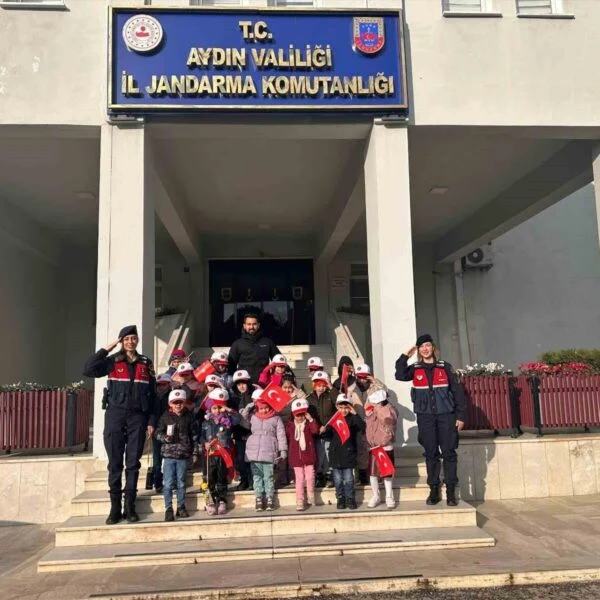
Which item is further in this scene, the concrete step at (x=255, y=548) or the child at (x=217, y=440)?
the child at (x=217, y=440)

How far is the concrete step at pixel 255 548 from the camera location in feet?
16.4

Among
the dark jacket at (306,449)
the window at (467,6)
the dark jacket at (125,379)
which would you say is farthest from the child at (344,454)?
the window at (467,6)

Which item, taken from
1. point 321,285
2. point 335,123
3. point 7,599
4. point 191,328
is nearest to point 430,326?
point 321,285

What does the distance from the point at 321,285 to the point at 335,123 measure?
24.7 feet

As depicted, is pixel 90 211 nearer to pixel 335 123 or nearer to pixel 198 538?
pixel 335 123

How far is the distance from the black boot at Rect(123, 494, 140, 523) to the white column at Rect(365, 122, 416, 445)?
3379 millimetres

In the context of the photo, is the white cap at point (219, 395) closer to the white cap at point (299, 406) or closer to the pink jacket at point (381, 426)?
the white cap at point (299, 406)

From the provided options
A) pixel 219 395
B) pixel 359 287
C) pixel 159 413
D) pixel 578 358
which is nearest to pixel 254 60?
pixel 219 395

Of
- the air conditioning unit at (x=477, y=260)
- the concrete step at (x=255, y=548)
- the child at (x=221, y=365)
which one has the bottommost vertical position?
the concrete step at (x=255, y=548)

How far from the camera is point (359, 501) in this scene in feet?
20.3

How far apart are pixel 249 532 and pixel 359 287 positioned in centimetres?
1053

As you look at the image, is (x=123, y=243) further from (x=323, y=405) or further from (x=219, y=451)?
(x=323, y=405)

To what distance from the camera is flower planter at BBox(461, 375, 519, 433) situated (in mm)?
7871

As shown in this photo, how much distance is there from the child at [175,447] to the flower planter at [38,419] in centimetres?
212
